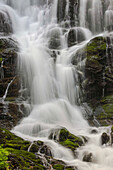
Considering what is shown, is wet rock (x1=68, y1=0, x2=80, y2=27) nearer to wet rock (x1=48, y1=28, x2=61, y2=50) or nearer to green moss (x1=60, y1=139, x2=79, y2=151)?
wet rock (x1=48, y1=28, x2=61, y2=50)

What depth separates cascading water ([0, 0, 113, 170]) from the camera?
29.6ft

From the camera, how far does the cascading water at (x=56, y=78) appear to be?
9.02m

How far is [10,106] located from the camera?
12.9m

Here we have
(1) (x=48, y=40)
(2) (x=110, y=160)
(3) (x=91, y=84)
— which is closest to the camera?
(2) (x=110, y=160)

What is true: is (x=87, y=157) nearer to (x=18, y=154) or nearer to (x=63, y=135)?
(x=63, y=135)

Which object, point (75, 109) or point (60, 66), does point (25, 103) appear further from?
point (60, 66)

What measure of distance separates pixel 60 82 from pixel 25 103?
395cm

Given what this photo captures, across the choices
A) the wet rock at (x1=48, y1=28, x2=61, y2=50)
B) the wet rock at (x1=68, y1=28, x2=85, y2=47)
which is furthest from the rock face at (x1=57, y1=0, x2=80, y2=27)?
the wet rock at (x1=68, y1=28, x2=85, y2=47)

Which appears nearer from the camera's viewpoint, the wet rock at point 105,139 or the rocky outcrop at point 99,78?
the wet rock at point 105,139

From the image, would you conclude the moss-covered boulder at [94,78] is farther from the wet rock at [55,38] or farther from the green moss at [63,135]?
the wet rock at [55,38]

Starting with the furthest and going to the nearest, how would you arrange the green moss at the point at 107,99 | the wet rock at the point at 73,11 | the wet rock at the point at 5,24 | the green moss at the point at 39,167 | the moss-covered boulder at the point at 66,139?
1. the wet rock at the point at 73,11
2. the wet rock at the point at 5,24
3. the green moss at the point at 107,99
4. the moss-covered boulder at the point at 66,139
5. the green moss at the point at 39,167

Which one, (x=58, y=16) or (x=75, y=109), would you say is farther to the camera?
(x=58, y=16)

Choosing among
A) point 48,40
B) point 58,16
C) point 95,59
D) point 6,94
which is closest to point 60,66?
point 95,59

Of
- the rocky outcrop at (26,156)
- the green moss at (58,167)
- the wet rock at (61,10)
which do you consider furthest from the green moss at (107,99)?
the wet rock at (61,10)
